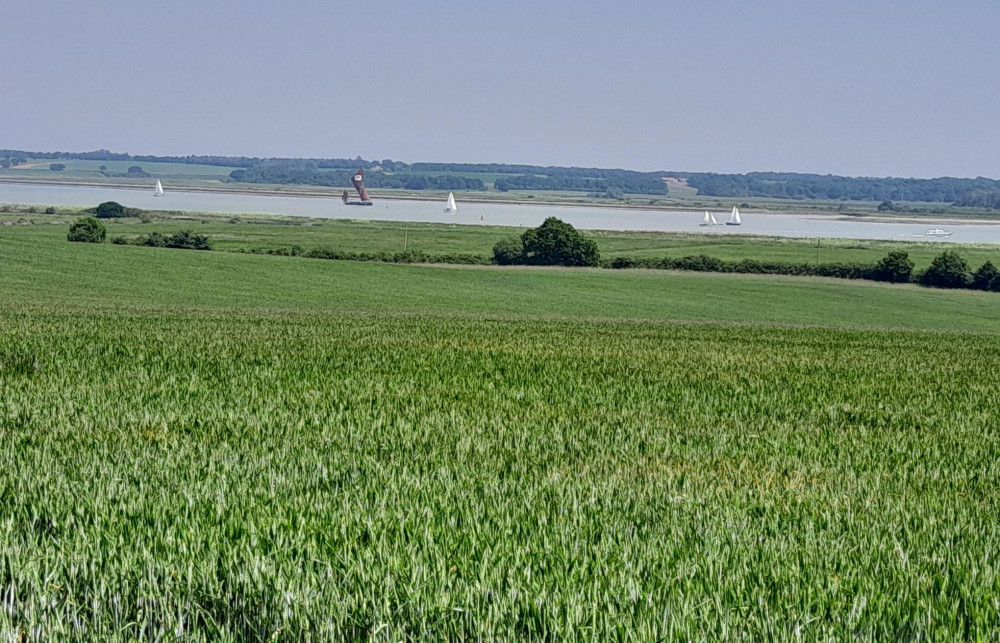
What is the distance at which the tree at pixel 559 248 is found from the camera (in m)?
102

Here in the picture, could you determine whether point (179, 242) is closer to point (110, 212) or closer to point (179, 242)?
point (179, 242)

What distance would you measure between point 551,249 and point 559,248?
2.84 feet

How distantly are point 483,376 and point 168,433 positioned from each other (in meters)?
6.60

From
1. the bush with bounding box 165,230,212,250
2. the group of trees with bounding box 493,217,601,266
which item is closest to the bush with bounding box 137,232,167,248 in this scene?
the bush with bounding box 165,230,212,250

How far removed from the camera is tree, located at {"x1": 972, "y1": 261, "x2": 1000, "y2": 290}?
93.4 meters

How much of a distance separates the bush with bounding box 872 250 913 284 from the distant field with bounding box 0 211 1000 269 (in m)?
6.95

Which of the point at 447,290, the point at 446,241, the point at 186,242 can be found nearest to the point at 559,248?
the point at 447,290

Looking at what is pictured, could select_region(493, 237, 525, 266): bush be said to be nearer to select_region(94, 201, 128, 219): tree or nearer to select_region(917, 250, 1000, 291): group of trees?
select_region(917, 250, 1000, 291): group of trees

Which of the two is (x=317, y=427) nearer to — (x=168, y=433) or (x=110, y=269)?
(x=168, y=433)

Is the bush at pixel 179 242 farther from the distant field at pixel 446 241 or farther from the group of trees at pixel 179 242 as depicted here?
the distant field at pixel 446 241

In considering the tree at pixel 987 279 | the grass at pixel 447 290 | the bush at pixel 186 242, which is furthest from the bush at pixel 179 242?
the tree at pixel 987 279

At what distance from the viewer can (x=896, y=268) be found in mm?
96000

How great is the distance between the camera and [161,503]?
304 inches

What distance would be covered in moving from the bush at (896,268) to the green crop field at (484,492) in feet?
256
